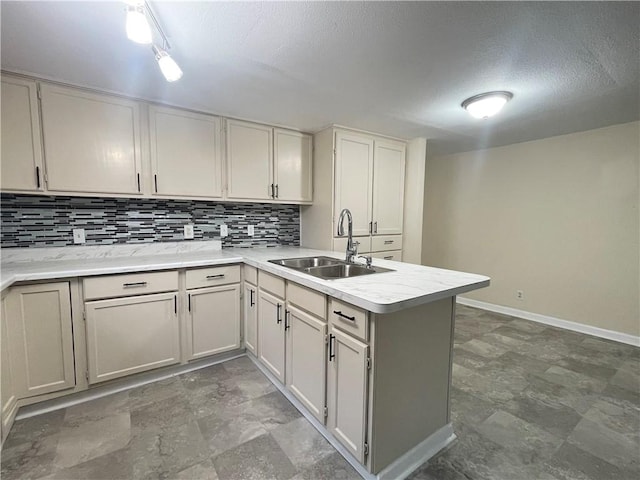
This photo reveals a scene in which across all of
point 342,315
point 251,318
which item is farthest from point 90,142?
point 342,315

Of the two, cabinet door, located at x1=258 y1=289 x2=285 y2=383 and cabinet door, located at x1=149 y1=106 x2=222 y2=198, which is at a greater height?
cabinet door, located at x1=149 y1=106 x2=222 y2=198

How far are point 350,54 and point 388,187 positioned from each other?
1829mm

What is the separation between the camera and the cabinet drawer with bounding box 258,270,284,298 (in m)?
1.99

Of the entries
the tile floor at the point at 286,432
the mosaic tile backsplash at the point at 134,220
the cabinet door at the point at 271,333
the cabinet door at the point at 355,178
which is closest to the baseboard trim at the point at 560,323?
the tile floor at the point at 286,432

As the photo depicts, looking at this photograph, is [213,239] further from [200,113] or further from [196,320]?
[200,113]

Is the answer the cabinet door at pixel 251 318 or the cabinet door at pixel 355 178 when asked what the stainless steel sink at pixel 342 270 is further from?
the cabinet door at pixel 355 178

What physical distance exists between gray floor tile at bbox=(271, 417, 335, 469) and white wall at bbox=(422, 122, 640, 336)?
3.19m

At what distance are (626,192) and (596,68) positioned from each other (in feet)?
5.93

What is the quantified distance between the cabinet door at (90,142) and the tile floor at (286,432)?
4.95 ft

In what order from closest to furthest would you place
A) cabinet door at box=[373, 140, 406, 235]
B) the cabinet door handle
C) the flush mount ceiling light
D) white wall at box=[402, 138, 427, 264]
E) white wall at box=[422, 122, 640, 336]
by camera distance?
1. the cabinet door handle
2. the flush mount ceiling light
3. white wall at box=[422, 122, 640, 336]
4. cabinet door at box=[373, 140, 406, 235]
5. white wall at box=[402, 138, 427, 264]

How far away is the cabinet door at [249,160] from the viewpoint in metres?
2.69

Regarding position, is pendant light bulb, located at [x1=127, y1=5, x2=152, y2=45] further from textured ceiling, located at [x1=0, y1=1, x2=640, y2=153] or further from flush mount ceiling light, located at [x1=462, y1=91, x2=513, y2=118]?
flush mount ceiling light, located at [x1=462, y1=91, x2=513, y2=118]

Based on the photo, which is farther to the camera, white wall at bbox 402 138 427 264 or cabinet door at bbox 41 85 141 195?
white wall at bbox 402 138 427 264

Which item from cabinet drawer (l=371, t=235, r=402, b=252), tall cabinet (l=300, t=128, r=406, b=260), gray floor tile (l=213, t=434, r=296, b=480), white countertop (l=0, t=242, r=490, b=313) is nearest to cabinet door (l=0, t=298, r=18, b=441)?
white countertop (l=0, t=242, r=490, b=313)
